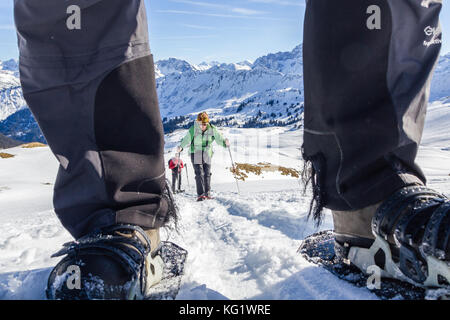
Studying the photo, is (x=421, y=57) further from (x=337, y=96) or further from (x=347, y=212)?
(x=347, y=212)

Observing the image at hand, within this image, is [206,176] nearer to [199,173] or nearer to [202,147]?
[199,173]

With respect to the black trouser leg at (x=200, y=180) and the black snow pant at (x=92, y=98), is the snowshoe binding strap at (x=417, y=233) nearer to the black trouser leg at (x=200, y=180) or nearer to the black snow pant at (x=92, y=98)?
the black snow pant at (x=92, y=98)

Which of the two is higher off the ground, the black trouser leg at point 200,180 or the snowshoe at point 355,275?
the snowshoe at point 355,275

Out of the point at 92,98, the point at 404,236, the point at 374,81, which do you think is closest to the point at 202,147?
the point at 92,98

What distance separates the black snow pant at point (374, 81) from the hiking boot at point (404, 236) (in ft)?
0.25

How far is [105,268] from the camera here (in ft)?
3.62

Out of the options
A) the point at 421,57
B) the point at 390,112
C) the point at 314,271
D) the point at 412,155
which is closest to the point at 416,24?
the point at 421,57

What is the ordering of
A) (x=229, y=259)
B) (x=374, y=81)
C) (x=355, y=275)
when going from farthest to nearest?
(x=229, y=259) < (x=355, y=275) < (x=374, y=81)

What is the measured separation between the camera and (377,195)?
1.25 meters

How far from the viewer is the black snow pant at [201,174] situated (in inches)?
278

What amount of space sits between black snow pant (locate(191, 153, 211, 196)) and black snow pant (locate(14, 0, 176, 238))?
564 cm

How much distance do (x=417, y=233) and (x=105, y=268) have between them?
1087mm

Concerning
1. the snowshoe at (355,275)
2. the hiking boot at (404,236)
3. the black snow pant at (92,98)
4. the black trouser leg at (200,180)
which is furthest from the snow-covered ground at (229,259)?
the black trouser leg at (200,180)
